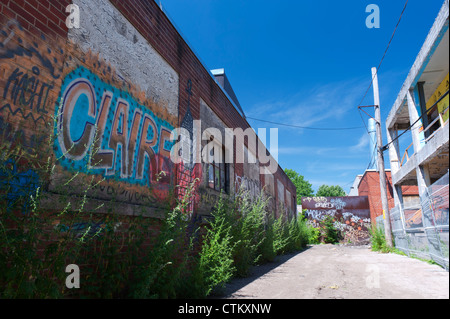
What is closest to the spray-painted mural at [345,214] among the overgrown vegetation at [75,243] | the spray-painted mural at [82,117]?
the overgrown vegetation at [75,243]

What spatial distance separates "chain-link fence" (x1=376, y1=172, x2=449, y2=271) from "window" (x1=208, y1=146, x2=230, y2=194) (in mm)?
4262

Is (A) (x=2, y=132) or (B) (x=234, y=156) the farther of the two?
(B) (x=234, y=156)

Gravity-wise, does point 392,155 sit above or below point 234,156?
above

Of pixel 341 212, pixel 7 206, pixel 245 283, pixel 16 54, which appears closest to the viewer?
pixel 7 206

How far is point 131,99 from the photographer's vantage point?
13.1 feet

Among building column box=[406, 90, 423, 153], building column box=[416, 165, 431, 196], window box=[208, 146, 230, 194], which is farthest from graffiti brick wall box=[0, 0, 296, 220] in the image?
building column box=[416, 165, 431, 196]

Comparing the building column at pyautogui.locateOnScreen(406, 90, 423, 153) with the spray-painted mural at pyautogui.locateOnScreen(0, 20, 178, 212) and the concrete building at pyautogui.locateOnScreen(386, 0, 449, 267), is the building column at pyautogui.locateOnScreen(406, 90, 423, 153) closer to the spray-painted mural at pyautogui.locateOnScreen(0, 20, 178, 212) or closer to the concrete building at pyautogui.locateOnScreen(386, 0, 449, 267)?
the concrete building at pyautogui.locateOnScreen(386, 0, 449, 267)

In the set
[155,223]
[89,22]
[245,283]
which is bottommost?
[245,283]

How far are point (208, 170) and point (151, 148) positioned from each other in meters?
2.30

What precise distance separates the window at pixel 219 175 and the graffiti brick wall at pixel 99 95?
1.22 metres

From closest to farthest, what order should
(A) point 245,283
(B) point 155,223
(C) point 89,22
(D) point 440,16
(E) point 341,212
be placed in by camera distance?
(C) point 89,22
(B) point 155,223
(A) point 245,283
(D) point 440,16
(E) point 341,212

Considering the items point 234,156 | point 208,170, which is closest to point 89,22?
point 208,170

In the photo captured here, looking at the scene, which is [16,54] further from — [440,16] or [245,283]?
[440,16]

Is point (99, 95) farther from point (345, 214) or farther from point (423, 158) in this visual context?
point (345, 214)
